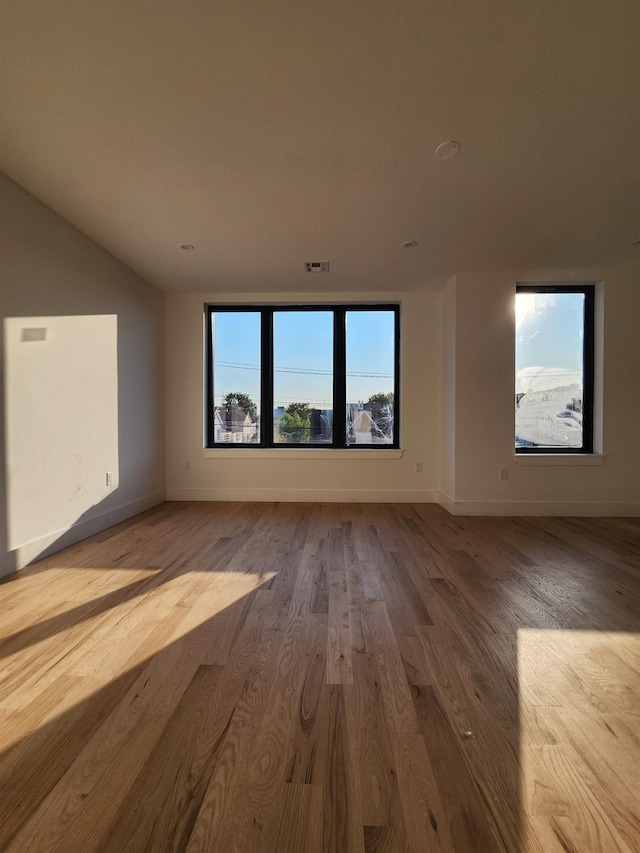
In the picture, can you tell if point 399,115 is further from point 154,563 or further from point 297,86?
point 154,563

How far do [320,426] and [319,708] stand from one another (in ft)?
11.7

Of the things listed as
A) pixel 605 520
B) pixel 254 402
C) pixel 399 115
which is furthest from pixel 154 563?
pixel 605 520

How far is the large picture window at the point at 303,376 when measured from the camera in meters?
4.60

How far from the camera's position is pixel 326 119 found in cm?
192

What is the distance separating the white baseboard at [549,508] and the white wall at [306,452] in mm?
581

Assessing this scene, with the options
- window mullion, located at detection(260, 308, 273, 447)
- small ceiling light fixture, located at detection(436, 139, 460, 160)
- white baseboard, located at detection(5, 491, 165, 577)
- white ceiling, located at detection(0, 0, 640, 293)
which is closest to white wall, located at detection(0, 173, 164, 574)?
white baseboard, located at detection(5, 491, 165, 577)

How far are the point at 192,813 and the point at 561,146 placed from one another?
3349mm

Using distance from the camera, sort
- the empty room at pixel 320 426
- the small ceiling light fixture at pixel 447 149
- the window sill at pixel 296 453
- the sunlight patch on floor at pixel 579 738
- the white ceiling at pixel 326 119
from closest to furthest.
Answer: the sunlight patch on floor at pixel 579 738
the empty room at pixel 320 426
the white ceiling at pixel 326 119
the small ceiling light fixture at pixel 447 149
the window sill at pixel 296 453

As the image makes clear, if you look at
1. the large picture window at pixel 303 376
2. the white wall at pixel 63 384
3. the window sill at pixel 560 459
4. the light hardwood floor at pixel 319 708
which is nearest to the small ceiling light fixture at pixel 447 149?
the large picture window at pixel 303 376

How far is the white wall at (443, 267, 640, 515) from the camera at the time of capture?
3.88 m

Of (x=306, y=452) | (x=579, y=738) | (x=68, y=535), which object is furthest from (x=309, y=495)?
(x=579, y=738)

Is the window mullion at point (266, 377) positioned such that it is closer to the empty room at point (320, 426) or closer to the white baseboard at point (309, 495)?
the empty room at point (320, 426)

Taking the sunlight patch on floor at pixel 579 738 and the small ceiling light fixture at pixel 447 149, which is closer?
the sunlight patch on floor at pixel 579 738

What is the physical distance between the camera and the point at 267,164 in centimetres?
224
